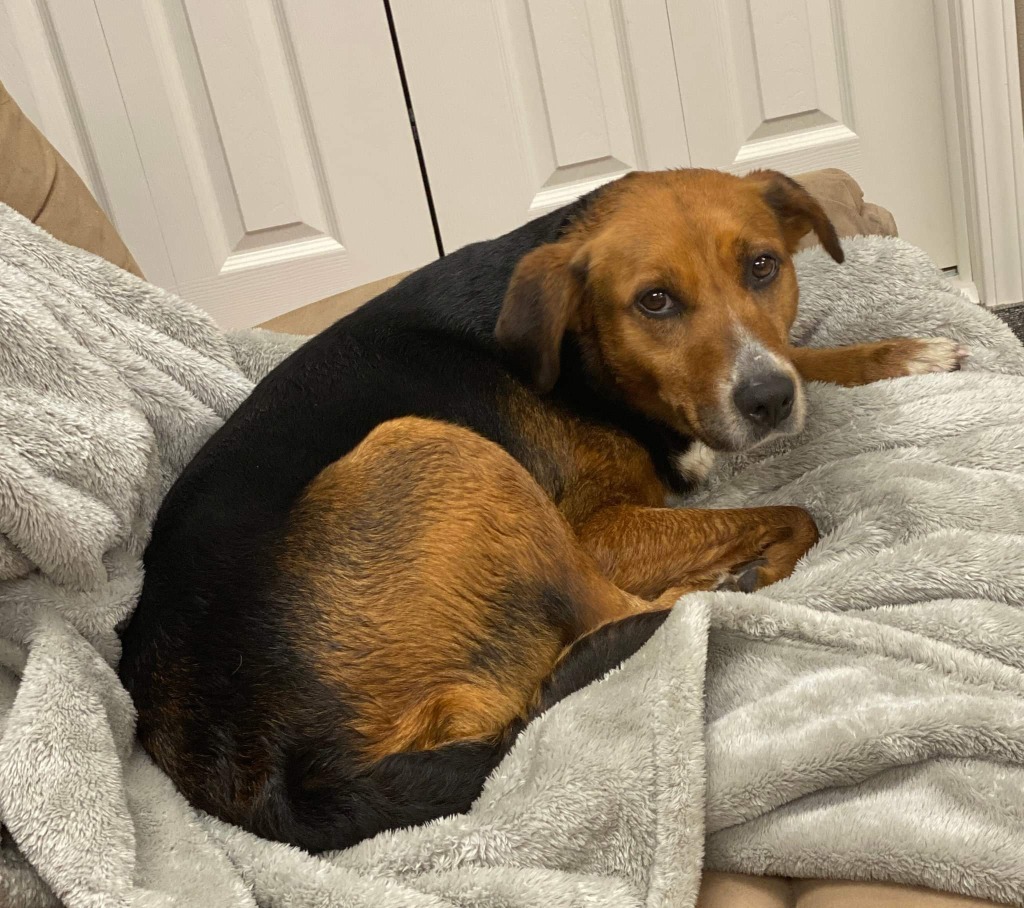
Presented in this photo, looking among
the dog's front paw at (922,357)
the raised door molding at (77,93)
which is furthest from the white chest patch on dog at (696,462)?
the raised door molding at (77,93)

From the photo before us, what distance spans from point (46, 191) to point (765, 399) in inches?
73.8

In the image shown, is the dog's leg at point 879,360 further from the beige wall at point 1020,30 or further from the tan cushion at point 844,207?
the beige wall at point 1020,30

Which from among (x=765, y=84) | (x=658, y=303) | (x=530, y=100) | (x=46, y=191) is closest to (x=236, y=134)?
(x=530, y=100)

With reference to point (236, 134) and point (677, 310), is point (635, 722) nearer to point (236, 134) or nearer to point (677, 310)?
point (677, 310)

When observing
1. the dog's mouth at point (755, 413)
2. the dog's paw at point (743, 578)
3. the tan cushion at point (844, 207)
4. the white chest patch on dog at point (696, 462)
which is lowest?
the dog's paw at point (743, 578)

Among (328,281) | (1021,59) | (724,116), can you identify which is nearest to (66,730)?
(328,281)

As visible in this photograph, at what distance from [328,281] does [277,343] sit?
1.56 metres

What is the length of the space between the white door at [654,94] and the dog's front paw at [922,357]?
1845 mm

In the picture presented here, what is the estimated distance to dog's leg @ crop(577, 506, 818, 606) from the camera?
1.85 meters

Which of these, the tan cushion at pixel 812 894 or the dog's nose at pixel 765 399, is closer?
the tan cushion at pixel 812 894

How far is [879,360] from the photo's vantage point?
220cm

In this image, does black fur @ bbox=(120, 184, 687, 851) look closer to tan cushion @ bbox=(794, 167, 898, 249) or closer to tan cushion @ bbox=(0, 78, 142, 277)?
tan cushion @ bbox=(0, 78, 142, 277)

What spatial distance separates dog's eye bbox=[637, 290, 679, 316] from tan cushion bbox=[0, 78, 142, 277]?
1.48m

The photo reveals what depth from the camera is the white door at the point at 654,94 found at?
11.8 ft
